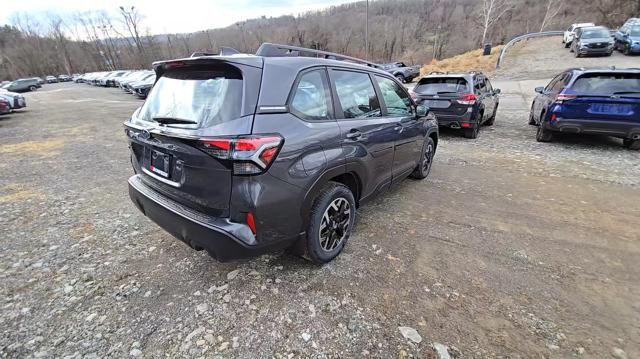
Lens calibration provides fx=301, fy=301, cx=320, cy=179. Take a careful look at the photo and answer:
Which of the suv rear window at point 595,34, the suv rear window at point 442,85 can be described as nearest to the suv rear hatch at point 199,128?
the suv rear window at point 442,85

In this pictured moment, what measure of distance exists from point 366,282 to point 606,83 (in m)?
6.58

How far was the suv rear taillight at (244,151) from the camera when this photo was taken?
1883mm

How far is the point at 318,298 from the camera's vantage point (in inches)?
93.0

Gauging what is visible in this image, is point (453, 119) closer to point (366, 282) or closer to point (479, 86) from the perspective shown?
point (479, 86)

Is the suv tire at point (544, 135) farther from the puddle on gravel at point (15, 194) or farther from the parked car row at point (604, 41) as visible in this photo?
the parked car row at point (604, 41)

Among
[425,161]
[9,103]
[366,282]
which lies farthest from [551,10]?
[9,103]

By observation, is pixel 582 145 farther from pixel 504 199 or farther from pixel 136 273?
pixel 136 273

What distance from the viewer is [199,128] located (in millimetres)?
2014

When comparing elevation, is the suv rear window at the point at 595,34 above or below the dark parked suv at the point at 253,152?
above

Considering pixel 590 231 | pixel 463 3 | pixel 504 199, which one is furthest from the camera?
pixel 463 3

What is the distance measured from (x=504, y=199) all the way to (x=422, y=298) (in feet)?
8.28

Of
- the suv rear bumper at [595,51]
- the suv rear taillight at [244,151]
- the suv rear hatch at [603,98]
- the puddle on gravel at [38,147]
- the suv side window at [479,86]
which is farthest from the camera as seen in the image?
the suv rear bumper at [595,51]

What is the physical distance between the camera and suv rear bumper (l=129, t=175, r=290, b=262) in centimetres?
200

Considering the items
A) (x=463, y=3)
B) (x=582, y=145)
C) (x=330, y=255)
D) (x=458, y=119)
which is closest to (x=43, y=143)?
(x=330, y=255)
